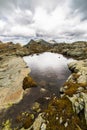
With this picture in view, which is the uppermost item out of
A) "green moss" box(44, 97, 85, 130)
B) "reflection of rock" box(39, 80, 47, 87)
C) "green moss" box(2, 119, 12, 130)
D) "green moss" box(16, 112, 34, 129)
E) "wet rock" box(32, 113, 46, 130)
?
"green moss" box(44, 97, 85, 130)

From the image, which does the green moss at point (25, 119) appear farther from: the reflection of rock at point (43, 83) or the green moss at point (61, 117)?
the reflection of rock at point (43, 83)

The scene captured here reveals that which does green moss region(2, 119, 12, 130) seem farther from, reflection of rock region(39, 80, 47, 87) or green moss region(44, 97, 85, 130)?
reflection of rock region(39, 80, 47, 87)

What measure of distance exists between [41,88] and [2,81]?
14.1 metres

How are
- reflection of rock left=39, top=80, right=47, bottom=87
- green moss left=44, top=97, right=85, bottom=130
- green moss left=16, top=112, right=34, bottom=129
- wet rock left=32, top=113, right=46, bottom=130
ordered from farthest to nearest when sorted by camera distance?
reflection of rock left=39, top=80, right=47, bottom=87 → green moss left=16, top=112, right=34, bottom=129 → wet rock left=32, top=113, right=46, bottom=130 → green moss left=44, top=97, right=85, bottom=130

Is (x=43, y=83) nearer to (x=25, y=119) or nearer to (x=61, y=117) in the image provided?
(x=25, y=119)

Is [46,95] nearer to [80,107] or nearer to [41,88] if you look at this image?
[41,88]

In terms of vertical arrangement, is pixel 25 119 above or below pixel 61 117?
below

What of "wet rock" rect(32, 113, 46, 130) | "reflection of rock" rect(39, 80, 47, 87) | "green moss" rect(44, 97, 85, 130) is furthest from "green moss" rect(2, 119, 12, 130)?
"reflection of rock" rect(39, 80, 47, 87)

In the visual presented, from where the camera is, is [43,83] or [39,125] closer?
[39,125]

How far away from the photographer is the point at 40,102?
33.4m

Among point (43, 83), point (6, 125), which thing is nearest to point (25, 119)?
point (6, 125)

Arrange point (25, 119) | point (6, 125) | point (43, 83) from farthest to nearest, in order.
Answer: point (43, 83)
point (25, 119)
point (6, 125)

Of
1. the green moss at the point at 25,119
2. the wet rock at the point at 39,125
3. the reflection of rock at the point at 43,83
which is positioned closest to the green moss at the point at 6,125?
the green moss at the point at 25,119

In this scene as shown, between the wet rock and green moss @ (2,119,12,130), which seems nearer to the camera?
the wet rock
